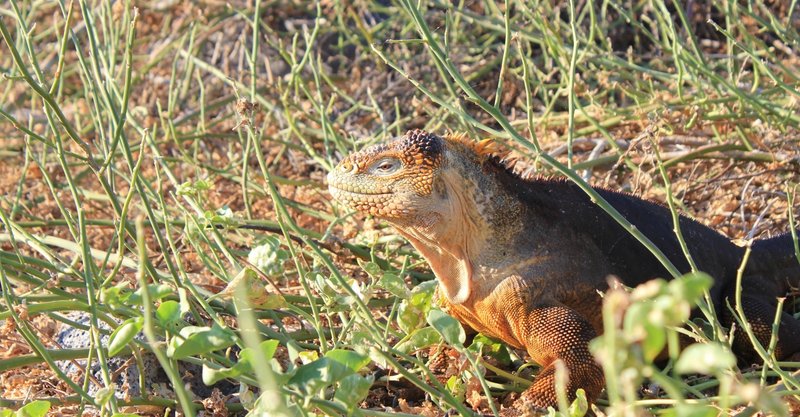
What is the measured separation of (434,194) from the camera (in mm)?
3213

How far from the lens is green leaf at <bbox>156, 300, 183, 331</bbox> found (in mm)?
2020

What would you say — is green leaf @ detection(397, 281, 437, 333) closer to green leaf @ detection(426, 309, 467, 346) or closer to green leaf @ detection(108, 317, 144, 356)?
green leaf @ detection(426, 309, 467, 346)

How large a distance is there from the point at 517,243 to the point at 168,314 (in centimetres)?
161

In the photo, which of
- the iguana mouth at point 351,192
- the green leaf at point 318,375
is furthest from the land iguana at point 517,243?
the green leaf at point 318,375

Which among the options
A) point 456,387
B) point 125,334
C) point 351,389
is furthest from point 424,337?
point 125,334

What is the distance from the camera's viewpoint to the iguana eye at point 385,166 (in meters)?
3.21

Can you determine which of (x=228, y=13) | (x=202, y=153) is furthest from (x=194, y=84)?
(x=202, y=153)

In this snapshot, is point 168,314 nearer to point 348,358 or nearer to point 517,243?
point 348,358

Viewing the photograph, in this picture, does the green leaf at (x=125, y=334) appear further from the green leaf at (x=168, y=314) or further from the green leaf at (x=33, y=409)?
the green leaf at (x=33, y=409)

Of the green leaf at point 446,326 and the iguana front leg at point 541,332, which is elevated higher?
the green leaf at point 446,326

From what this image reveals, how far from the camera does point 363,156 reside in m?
3.23

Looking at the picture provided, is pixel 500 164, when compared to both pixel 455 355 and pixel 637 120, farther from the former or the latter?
pixel 637 120

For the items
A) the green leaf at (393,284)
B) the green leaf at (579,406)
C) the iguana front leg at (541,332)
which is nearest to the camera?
the green leaf at (579,406)

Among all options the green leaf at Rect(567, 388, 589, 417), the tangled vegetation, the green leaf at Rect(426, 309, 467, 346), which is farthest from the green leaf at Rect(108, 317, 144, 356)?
the green leaf at Rect(567, 388, 589, 417)
